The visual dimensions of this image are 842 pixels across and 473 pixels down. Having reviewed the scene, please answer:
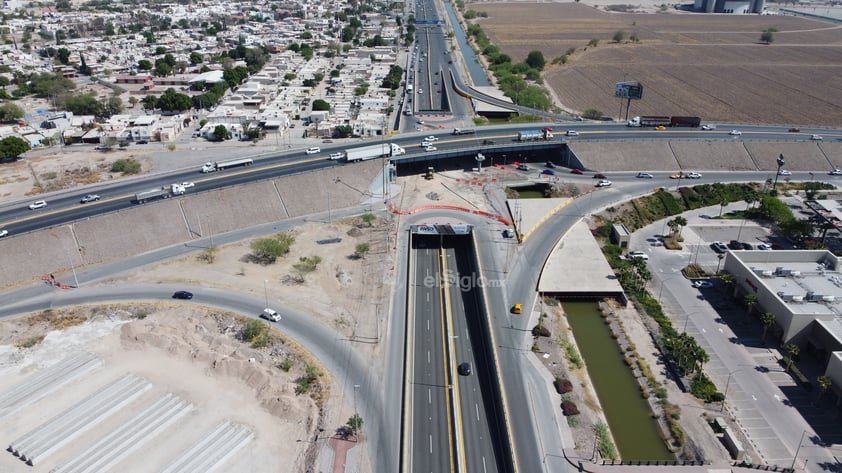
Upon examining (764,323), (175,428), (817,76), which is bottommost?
(175,428)

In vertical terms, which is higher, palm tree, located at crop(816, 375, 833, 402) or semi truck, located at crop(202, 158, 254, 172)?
semi truck, located at crop(202, 158, 254, 172)

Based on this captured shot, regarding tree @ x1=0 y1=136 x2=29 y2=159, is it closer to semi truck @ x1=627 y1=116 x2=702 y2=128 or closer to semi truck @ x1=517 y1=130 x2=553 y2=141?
semi truck @ x1=517 y1=130 x2=553 y2=141

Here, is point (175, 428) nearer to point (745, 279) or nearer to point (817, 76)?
point (745, 279)

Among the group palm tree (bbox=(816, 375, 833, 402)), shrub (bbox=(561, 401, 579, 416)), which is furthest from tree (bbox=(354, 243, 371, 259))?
palm tree (bbox=(816, 375, 833, 402))

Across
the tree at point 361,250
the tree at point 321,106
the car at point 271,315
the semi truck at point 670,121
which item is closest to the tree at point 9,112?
the tree at point 321,106

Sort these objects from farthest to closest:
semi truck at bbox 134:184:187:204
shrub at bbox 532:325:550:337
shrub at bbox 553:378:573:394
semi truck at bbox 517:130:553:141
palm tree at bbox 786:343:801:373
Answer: semi truck at bbox 517:130:553:141 → semi truck at bbox 134:184:187:204 → shrub at bbox 532:325:550:337 → palm tree at bbox 786:343:801:373 → shrub at bbox 553:378:573:394

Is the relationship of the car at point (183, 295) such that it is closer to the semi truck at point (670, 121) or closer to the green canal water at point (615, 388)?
the green canal water at point (615, 388)

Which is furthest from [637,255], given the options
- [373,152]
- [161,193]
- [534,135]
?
[161,193]

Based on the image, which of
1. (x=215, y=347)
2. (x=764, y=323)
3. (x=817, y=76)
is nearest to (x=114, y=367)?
(x=215, y=347)

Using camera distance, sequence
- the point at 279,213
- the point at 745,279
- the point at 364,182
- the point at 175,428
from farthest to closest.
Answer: the point at 364,182, the point at 279,213, the point at 745,279, the point at 175,428
